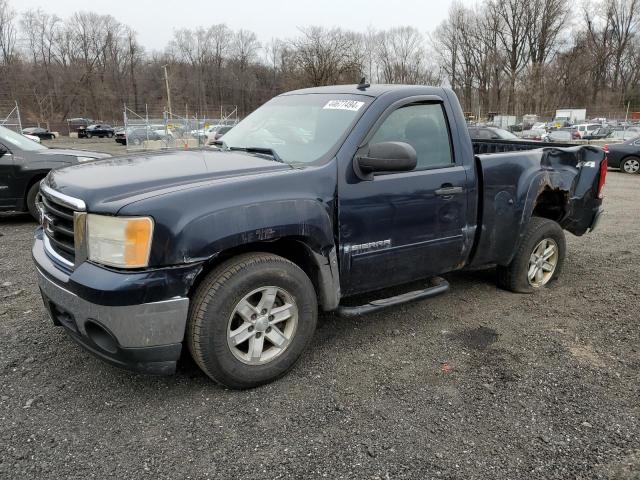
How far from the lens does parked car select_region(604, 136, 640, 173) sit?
55.7ft

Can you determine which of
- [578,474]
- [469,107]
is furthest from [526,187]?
[469,107]

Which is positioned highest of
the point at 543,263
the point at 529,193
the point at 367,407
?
the point at 529,193

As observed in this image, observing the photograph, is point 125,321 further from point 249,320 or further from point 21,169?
point 21,169

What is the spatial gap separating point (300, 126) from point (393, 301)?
57.4 inches

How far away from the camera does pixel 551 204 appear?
5.07 metres

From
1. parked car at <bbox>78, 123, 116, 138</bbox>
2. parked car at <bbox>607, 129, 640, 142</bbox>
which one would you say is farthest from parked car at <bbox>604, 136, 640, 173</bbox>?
parked car at <bbox>78, 123, 116, 138</bbox>

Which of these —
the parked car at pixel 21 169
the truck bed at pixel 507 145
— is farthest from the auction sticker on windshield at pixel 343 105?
the parked car at pixel 21 169

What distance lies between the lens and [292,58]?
1981 inches

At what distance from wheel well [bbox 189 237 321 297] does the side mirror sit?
0.67 meters

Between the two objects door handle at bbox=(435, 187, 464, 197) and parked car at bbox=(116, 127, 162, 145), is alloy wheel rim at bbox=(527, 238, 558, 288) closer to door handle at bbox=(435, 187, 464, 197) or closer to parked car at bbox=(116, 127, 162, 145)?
door handle at bbox=(435, 187, 464, 197)

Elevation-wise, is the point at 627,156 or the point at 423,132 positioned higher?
the point at 423,132

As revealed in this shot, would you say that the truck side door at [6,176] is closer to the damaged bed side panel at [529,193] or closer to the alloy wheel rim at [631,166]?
the damaged bed side panel at [529,193]

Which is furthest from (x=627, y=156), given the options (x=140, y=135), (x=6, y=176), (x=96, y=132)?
(x=96, y=132)

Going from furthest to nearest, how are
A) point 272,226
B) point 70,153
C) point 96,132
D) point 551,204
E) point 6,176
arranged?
point 96,132 → point 70,153 → point 6,176 → point 551,204 → point 272,226
